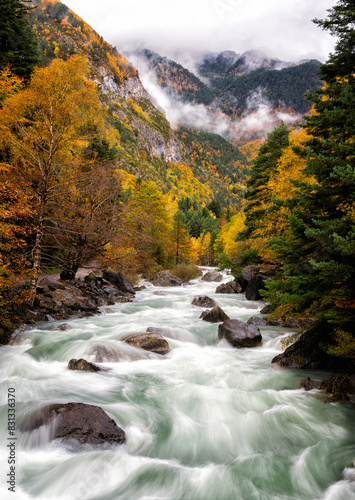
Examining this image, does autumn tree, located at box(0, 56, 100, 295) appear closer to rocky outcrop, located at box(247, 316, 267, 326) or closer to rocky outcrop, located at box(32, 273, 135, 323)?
rocky outcrop, located at box(32, 273, 135, 323)

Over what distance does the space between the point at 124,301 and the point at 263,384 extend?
48.5 feet

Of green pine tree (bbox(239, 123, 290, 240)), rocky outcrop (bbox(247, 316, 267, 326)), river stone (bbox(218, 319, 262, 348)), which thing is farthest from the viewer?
green pine tree (bbox(239, 123, 290, 240))

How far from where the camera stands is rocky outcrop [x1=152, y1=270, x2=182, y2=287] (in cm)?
3641

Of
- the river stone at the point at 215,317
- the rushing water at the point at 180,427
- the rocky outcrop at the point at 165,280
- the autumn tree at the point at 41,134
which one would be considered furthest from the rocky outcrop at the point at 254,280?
the autumn tree at the point at 41,134

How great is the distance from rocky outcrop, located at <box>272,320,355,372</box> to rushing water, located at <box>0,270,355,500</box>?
1.50 feet

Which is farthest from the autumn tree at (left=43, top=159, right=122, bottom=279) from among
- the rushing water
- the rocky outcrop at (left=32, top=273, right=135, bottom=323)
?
the rushing water

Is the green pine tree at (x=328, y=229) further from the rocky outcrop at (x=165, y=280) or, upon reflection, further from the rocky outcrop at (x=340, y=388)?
the rocky outcrop at (x=165, y=280)

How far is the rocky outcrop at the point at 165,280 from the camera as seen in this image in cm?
3641

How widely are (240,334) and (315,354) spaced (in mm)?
3566

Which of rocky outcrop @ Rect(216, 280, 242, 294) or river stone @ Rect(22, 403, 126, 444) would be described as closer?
river stone @ Rect(22, 403, 126, 444)

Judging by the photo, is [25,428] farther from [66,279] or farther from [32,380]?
[66,279]

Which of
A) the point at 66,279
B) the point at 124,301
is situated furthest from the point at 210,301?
the point at 66,279

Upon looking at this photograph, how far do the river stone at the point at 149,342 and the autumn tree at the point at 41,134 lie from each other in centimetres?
514

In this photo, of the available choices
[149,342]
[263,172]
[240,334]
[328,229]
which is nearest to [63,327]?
[149,342]
